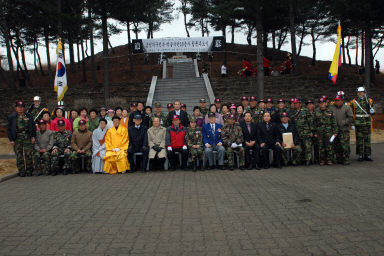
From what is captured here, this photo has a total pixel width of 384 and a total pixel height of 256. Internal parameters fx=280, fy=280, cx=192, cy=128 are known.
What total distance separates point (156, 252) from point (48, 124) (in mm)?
7353

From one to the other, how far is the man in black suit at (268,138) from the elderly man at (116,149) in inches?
Result: 162

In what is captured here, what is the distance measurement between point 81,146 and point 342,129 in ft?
26.4

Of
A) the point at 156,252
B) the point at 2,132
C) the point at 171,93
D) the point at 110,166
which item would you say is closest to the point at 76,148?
the point at 110,166

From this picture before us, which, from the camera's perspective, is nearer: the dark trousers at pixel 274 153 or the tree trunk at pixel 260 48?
the dark trousers at pixel 274 153

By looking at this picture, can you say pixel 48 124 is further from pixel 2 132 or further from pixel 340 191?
pixel 2 132

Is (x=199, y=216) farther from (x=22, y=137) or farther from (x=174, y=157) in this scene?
(x=22, y=137)

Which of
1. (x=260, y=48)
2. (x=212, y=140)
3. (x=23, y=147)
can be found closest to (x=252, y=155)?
(x=212, y=140)

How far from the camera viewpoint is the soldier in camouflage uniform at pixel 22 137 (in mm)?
8023

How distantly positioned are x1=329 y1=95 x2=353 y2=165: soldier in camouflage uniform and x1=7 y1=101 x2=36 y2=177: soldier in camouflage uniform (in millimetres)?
9180

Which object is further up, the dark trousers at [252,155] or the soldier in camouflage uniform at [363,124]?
the soldier in camouflage uniform at [363,124]

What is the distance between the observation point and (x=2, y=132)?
649 inches

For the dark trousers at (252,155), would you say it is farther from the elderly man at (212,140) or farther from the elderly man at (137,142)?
the elderly man at (137,142)

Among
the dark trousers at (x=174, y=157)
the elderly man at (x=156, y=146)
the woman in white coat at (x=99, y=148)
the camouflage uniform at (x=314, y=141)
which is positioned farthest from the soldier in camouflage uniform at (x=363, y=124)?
the woman in white coat at (x=99, y=148)

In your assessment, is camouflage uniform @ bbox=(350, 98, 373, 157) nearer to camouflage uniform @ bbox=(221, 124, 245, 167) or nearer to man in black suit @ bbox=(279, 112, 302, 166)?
man in black suit @ bbox=(279, 112, 302, 166)
